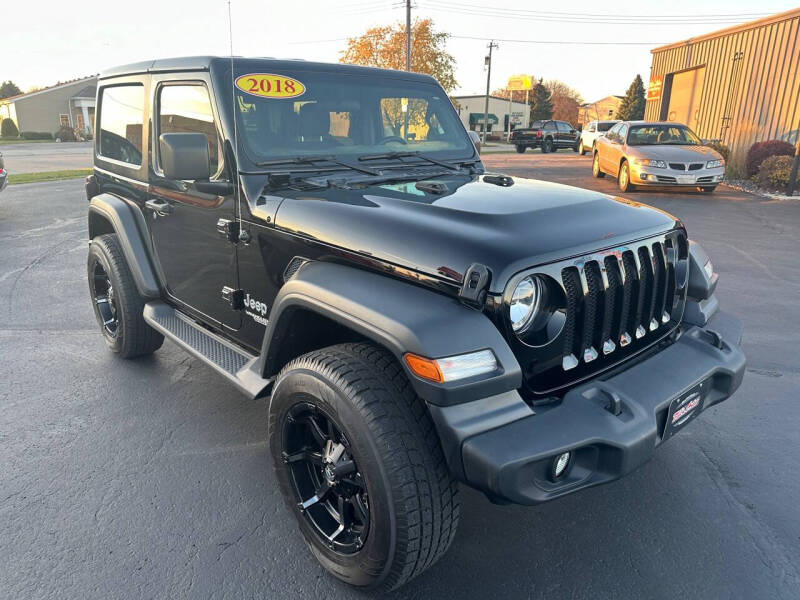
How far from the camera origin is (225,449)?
3.19m

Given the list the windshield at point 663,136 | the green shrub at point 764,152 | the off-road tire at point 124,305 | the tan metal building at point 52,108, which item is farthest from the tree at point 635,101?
the off-road tire at point 124,305

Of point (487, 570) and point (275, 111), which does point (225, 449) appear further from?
point (275, 111)

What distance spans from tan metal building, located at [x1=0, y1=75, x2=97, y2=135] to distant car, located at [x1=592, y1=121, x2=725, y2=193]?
57.0m

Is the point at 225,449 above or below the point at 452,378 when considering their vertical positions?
below

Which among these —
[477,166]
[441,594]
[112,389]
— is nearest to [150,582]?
[441,594]

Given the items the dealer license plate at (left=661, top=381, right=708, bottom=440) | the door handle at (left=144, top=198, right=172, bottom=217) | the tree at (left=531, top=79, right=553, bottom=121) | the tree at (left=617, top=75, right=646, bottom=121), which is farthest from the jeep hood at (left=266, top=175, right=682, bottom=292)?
the tree at (left=531, top=79, right=553, bottom=121)

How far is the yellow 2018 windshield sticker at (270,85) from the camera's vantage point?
9.57ft

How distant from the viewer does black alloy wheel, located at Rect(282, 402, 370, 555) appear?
7.11ft

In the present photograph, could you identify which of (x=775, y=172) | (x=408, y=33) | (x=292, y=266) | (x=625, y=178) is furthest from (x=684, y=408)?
(x=408, y=33)

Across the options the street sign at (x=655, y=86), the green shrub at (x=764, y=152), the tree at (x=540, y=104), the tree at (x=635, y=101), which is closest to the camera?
the green shrub at (x=764, y=152)

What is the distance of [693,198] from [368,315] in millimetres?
12385

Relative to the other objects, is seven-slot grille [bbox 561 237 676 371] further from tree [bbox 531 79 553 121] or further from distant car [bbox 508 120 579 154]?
tree [bbox 531 79 553 121]

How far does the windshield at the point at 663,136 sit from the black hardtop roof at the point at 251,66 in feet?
35.5

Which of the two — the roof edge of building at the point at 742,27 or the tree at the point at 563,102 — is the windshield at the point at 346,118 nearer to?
the roof edge of building at the point at 742,27
